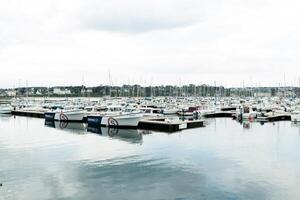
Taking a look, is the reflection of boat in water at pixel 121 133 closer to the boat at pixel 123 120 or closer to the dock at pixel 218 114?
the boat at pixel 123 120

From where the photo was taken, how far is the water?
20656 millimetres

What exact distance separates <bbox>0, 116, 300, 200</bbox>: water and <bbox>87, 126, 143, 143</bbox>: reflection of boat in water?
0.40 feet

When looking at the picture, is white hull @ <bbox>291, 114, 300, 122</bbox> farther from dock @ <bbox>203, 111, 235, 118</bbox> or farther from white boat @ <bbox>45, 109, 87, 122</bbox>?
white boat @ <bbox>45, 109, 87, 122</bbox>

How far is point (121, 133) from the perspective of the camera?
47375mm

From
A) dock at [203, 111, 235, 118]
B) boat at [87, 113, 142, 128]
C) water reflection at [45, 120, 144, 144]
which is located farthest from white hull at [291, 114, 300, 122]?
water reflection at [45, 120, 144, 144]

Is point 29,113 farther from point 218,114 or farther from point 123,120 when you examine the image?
point 218,114

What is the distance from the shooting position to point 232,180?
23000mm

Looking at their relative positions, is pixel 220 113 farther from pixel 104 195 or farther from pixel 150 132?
pixel 104 195

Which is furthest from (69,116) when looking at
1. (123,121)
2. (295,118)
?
(295,118)

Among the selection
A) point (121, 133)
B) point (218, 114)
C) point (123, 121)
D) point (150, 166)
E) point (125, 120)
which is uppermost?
point (125, 120)

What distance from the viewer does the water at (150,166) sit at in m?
20.7

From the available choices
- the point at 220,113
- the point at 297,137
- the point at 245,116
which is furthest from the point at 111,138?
the point at 220,113

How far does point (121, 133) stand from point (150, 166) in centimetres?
2037

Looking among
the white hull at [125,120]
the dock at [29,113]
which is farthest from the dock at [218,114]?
the dock at [29,113]
